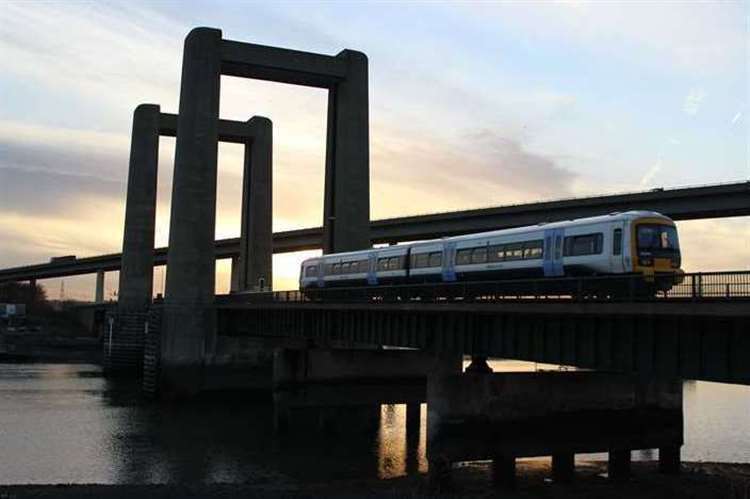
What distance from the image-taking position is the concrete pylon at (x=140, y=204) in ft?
318

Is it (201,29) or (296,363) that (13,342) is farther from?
(296,363)

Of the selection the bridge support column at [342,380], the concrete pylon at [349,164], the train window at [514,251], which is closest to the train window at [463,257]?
the train window at [514,251]

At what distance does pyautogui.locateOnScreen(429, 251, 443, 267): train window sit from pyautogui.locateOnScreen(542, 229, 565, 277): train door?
31.4ft

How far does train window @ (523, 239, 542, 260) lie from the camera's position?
1348 inches

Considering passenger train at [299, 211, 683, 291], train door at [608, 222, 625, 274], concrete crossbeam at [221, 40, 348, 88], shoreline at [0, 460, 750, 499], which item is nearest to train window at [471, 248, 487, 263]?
passenger train at [299, 211, 683, 291]

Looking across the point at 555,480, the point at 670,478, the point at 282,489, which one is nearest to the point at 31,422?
the point at 282,489

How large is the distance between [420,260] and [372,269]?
7.15 meters

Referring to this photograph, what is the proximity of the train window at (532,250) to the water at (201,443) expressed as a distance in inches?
459

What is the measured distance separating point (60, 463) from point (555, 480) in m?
23.0

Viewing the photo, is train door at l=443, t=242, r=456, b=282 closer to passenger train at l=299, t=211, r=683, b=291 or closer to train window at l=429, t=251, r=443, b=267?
passenger train at l=299, t=211, r=683, b=291

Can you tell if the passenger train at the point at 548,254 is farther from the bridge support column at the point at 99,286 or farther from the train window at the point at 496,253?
the bridge support column at the point at 99,286

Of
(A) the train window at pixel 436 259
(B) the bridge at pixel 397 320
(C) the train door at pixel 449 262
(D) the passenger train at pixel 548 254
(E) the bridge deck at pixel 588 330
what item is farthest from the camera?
(A) the train window at pixel 436 259

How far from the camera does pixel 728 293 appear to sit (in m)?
20.6

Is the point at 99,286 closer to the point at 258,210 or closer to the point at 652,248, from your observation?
the point at 258,210
